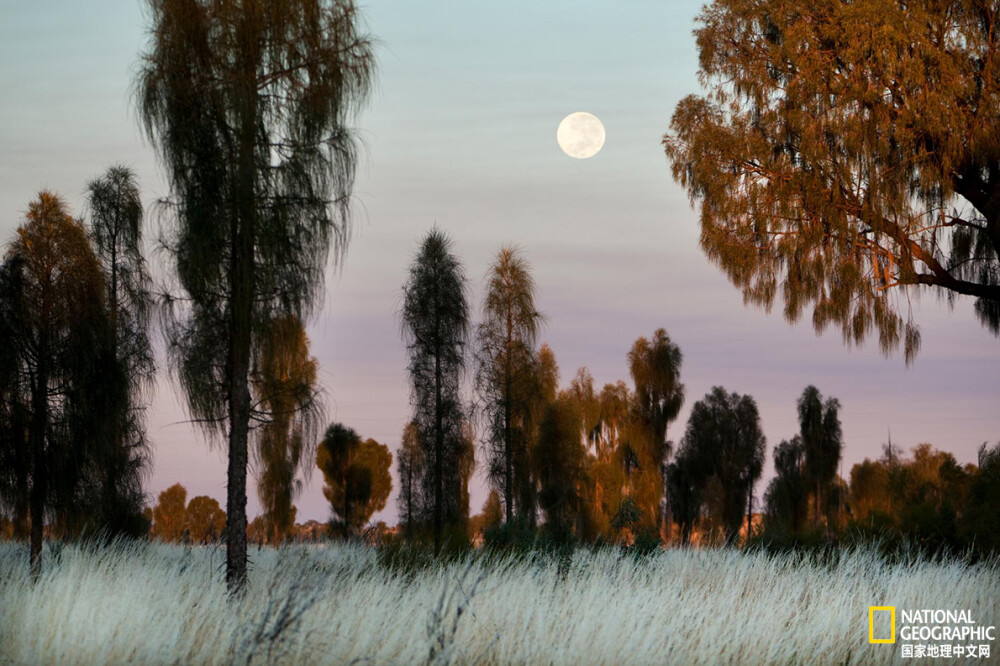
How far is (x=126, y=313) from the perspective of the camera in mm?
20219

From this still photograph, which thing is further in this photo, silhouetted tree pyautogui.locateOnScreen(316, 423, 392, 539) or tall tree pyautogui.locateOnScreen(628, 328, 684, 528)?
tall tree pyautogui.locateOnScreen(628, 328, 684, 528)

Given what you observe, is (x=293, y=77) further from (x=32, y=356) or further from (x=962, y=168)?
(x=962, y=168)

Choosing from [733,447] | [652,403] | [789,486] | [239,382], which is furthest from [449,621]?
[789,486]

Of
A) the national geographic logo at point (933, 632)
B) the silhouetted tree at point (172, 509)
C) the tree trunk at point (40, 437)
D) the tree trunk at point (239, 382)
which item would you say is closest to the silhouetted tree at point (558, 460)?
the tree trunk at point (40, 437)

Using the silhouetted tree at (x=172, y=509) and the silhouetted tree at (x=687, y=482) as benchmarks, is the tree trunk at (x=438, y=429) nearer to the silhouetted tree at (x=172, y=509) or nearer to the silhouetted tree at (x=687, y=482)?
the silhouetted tree at (x=687, y=482)

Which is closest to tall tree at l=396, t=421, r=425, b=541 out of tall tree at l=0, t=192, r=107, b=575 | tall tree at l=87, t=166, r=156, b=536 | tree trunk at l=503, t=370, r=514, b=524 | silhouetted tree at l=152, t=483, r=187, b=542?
tree trunk at l=503, t=370, r=514, b=524

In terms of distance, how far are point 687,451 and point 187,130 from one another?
3832 cm

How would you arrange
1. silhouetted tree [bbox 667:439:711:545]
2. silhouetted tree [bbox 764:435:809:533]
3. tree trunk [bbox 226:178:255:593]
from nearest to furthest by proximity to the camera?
tree trunk [bbox 226:178:255:593], silhouetted tree [bbox 667:439:711:545], silhouetted tree [bbox 764:435:809:533]

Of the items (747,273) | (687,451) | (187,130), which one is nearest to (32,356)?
(187,130)

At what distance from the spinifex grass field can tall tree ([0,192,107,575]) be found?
5879mm

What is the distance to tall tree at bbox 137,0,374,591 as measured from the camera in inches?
429

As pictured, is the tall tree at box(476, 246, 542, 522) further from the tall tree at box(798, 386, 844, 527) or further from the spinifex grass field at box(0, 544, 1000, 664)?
the tall tree at box(798, 386, 844, 527)

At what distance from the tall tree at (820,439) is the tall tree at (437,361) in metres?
27.2

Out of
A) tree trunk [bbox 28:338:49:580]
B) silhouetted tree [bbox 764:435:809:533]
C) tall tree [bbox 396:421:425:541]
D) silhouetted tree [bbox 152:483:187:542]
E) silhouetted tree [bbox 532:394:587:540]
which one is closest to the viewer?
tree trunk [bbox 28:338:49:580]
